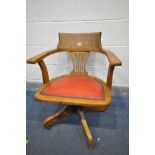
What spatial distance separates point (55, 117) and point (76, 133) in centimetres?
23

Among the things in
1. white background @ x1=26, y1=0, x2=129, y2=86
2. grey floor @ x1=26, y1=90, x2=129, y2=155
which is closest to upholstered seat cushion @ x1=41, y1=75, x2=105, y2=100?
grey floor @ x1=26, y1=90, x2=129, y2=155

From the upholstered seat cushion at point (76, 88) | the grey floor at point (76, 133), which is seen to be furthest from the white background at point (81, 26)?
the upholstered seat cushion at point (76, 88)

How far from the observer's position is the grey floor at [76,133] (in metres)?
1.20

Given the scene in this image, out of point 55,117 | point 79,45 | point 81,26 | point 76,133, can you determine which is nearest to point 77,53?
point 79,45

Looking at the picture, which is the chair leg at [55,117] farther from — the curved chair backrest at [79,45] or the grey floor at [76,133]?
the curved chair backrest at [79,45]

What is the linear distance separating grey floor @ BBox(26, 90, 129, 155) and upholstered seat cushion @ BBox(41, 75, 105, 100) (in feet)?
1.27

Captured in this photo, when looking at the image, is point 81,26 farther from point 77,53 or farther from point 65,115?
point 65,115

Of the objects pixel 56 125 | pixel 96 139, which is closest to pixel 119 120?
pixel 96 139

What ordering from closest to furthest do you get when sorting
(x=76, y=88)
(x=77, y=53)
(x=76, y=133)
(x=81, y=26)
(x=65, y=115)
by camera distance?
1. (x=76, y=88)
2. (x=76, y=133)
3. (x=65, y=115)
4. (x=77, y=53)
5. (x=81, y=26)

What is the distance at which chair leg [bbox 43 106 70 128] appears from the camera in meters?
1.41

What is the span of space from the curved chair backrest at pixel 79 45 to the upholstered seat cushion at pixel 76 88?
26cm

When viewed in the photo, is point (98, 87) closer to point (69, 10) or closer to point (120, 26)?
point (120, 26)

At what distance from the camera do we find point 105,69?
6.33 ft

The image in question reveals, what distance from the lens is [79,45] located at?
1.57 m
